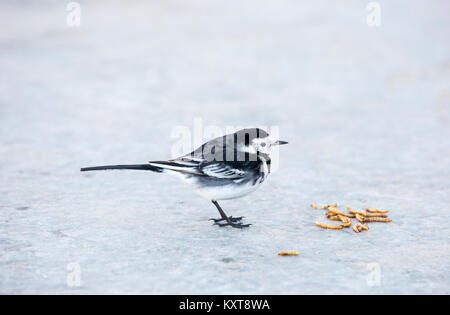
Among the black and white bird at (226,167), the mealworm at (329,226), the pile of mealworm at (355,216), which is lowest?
the mealworm at (329,226)

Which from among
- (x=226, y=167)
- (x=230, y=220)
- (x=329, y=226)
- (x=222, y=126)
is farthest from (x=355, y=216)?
(x=222, y=126)

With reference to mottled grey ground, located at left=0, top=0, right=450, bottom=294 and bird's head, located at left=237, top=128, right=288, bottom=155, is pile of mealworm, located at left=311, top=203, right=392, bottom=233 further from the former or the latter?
bird's head, located at left=237, top=128, right=288, bottom=155

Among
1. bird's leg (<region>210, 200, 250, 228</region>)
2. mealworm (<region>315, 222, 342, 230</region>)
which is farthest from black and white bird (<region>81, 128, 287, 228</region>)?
mealworm (<region>315, 222, 342, 230</region>)

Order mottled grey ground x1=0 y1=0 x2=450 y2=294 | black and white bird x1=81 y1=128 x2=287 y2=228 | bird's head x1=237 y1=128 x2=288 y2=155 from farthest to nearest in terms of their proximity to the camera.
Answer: bird's head x1=237 y1=128 x2=288 y2=155 → black and white bird x1=81 y1=128 x2=287 y2=228 → mottled grey ground x1=0 y1=0 x2=450 y2=294

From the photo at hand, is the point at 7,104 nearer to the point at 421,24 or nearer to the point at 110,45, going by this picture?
the point at 110,45

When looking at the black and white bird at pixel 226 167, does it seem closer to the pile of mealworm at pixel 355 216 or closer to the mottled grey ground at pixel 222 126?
the mottled grey ground at pixel 222 126

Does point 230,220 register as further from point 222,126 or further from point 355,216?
point 222,126

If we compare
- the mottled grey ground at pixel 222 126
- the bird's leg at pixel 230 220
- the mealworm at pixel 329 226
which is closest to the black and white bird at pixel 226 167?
the bird's leg at pixel 230 220
